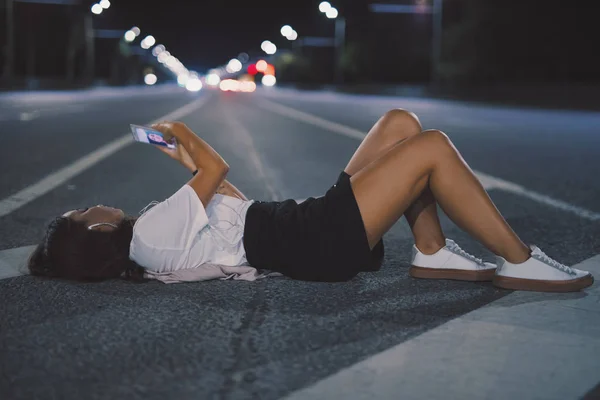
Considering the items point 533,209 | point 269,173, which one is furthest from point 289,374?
point 269,173

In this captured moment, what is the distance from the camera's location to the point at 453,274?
482 centimetres

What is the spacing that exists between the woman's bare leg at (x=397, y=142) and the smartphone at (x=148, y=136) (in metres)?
Result: 1.09

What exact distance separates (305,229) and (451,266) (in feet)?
3.01

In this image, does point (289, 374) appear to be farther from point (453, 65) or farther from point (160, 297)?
point (453, 65)

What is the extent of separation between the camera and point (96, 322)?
3967 mm

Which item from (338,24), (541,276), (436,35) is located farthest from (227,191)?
(338,24)

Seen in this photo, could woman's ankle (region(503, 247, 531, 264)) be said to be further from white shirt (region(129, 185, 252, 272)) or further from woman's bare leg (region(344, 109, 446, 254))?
white shirt (region(129, 185, 252, 272))

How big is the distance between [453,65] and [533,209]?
49372mm

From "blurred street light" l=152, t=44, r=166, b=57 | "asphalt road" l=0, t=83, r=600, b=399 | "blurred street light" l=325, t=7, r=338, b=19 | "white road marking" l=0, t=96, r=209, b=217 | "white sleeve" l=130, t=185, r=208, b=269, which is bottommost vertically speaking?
"white road marking" l=0, t=96, r=209, b=217

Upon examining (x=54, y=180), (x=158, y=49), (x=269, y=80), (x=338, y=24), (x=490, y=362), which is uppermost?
(x=338, y=24)

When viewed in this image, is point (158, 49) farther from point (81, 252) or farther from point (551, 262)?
point (551, 262)

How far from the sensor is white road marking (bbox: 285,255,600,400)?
10.00 feet

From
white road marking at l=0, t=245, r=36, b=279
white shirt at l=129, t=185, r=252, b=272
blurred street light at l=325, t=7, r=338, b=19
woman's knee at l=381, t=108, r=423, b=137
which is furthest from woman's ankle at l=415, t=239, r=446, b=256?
blurred street light at l=325, t=7, r=338, b=19

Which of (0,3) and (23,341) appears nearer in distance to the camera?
(23,341)
